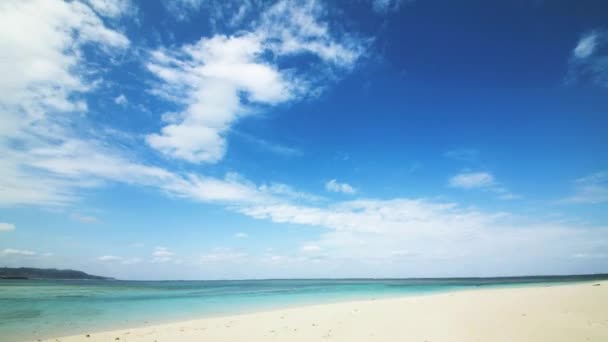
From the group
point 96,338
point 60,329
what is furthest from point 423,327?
point 60,329

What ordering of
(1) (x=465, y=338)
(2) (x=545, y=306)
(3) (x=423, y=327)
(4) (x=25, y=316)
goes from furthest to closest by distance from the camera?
(4) (x=25, y=316)
(2) (x=545, y=306)
(3) (x=423, y=327)
(1) (x=465, y=338)

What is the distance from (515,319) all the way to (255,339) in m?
9.82

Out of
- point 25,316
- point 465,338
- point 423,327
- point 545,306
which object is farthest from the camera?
point 25,316

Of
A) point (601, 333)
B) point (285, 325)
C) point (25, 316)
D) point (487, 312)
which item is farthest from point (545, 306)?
point (25, 316)

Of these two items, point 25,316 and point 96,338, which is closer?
point 96,338

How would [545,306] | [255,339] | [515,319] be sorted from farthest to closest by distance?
[545,306] → [515,319] → [255,339]

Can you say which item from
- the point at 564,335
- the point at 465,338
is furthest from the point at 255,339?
the point at 564,335

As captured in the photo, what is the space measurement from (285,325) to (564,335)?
30.3 feet

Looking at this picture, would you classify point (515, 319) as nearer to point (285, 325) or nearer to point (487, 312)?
point (487, 312)

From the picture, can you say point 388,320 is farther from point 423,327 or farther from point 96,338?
point 96,338

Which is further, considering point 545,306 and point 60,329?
point 545,306

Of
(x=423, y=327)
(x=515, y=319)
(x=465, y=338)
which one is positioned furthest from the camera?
(x=515, y=319)

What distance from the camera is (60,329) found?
13.4 metres

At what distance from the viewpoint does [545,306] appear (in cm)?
1461
